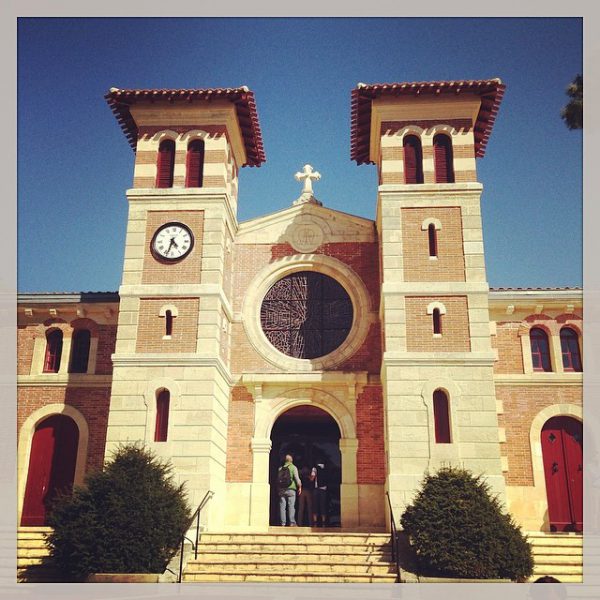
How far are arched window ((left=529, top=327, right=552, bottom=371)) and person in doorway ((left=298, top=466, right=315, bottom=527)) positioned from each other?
267 inches

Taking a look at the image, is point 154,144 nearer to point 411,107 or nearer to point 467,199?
point 411,107

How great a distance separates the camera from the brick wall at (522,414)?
1830cm

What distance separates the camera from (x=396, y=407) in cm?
1666

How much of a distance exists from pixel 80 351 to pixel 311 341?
6632mm

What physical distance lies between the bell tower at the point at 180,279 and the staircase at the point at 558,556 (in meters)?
7.24

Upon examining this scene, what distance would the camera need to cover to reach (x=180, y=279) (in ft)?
60.3

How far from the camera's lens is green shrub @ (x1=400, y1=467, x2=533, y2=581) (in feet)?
42.1

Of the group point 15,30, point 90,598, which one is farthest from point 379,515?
point 15,30

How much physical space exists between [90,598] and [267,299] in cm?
1056

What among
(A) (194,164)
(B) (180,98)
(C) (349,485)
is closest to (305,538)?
(C) (349,485)

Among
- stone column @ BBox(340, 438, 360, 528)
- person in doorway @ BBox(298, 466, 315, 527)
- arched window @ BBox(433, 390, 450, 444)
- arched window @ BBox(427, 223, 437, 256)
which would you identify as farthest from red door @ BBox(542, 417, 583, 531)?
person in doorway @ BBox(298, 466, 315, 527)

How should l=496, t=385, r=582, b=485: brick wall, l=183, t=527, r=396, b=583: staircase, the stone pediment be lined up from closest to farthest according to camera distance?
l=183, t=527, r=396, b=583: staircase < l=496, t=385, r=582, b=485: brick wall < the stone pediment

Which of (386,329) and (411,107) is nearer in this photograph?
(386,329)

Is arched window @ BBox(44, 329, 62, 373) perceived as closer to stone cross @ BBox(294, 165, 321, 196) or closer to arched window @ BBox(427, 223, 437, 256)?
stone cross @ BBox(294, 165, 321, 196)
